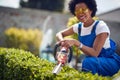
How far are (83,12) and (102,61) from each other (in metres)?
0.60

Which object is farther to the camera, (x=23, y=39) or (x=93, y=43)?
(x=23, y=39)

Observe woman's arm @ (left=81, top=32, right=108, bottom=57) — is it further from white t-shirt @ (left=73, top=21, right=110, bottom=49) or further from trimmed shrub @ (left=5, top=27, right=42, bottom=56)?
trimmed shrub @ (left=5, top=27, right=42, bottom=56)

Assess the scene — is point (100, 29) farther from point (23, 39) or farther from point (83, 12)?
point (23, 39)

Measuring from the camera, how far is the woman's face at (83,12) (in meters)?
4.57

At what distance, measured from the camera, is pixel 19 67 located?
471cm

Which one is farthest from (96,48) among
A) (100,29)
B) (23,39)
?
(23,39)

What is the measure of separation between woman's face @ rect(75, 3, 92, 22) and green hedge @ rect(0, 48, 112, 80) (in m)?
0.62

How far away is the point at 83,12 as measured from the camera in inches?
179

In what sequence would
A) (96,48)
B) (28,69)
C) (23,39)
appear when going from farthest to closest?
1. (23,39)
2. (28,69)
3. (96,48)

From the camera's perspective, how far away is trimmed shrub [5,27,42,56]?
71.2ft

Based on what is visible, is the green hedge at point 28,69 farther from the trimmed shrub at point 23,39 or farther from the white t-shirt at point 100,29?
the trimmed shrub at point 23,39

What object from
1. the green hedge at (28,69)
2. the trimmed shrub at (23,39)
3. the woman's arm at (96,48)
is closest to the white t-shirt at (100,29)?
the woman's arm at (96,48)

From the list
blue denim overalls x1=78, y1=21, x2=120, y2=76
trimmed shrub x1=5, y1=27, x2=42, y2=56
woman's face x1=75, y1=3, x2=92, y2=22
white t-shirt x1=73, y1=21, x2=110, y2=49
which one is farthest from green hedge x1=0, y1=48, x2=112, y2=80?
trimmed shrub x1=5, y1=27, x2=42, y2=56

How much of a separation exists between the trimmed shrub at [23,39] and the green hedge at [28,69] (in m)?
16.0
